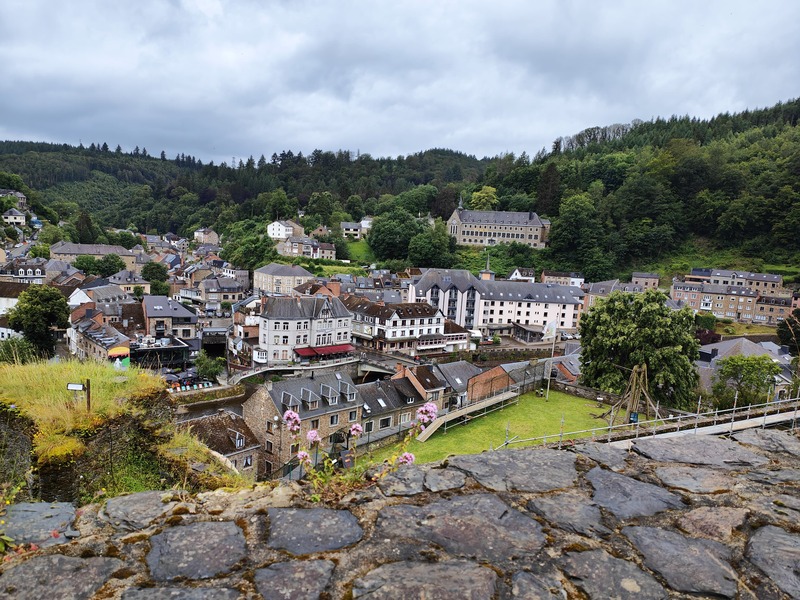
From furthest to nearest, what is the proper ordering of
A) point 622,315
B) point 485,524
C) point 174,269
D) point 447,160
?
point 447,160 < point 174,269 < point 622,315 < point 485,524

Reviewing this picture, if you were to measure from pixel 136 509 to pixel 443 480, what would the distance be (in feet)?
6.14

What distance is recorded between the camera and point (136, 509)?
9.18ft

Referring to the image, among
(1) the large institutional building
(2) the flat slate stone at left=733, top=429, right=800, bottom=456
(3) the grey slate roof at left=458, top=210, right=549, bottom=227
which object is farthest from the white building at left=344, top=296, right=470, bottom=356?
(3) the grey slate roof at left=458, top=210, right=549, bottom=227

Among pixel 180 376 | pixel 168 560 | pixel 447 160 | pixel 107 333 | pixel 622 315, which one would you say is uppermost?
pixel 447 160

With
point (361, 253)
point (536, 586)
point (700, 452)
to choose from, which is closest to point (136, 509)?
point (536, 586)

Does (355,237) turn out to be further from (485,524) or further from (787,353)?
(485,524)

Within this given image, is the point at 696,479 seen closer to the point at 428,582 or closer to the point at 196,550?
the point at 428,582

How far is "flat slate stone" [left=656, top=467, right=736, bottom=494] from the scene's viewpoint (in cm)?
323

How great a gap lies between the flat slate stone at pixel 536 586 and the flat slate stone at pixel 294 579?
84 cm

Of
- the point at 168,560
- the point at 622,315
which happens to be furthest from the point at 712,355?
the point at 168,560

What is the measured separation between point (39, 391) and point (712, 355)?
44607 mm

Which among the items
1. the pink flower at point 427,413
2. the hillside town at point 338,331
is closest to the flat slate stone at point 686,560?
the pink flower at point 427,413

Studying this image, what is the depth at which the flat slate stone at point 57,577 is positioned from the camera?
6.55 feet

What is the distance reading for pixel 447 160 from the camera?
617 feet
